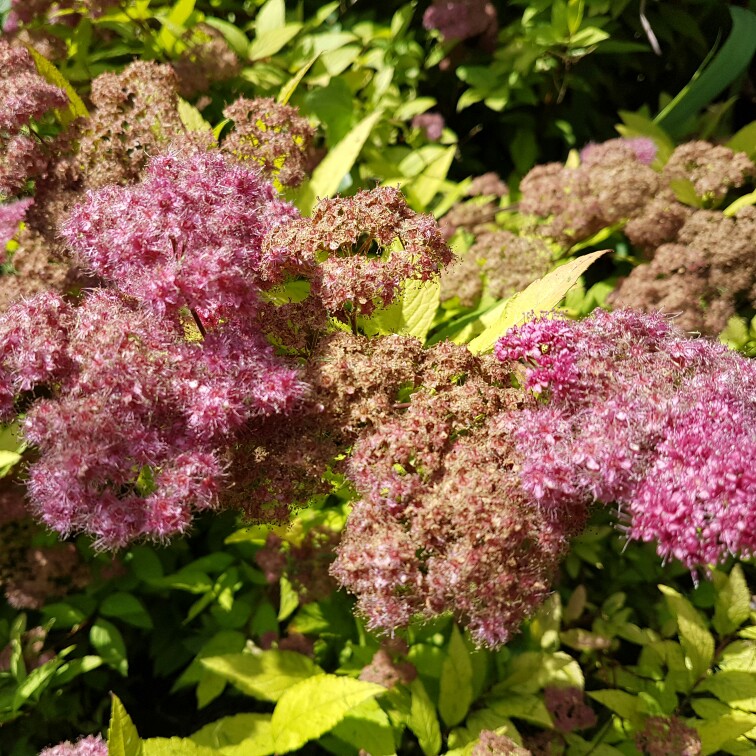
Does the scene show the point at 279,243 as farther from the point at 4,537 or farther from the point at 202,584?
the point at 4,537

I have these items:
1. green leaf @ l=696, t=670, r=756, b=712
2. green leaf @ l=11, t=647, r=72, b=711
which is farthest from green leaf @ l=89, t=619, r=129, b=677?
green leaf @ l=696, t=670, r=756, b=712

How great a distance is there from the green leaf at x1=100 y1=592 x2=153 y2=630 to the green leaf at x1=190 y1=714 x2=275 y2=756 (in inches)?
18.1

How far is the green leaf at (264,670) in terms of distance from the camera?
6.61ft

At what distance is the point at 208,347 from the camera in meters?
1.41

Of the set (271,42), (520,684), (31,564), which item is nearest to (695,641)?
(520,684)

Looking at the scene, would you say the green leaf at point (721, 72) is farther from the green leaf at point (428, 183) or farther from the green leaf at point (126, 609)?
the green leaf at point (126, 609)

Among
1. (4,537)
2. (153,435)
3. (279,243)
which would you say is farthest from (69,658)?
(279,243)

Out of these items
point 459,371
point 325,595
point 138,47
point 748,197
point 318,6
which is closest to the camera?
point 459,371

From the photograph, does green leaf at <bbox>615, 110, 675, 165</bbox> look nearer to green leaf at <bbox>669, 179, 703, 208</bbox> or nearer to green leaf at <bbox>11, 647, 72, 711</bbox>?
green leaf at <bbox>669, 179, 703, 208</bbox>

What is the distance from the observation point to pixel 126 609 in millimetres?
2297

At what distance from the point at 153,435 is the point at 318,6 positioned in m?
3.25

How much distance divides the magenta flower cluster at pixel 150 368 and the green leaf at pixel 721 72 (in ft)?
8.91

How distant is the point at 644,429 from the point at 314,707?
108 cm

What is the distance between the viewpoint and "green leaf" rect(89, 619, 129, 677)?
229 cm
